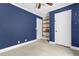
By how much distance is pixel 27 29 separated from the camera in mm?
3082

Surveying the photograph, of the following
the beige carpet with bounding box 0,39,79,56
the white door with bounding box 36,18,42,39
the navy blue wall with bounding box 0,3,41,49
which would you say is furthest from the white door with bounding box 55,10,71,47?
the navy blue wall with bounding box 0,3,41,49

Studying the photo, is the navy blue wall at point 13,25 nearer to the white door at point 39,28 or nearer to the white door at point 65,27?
the white door at point 39,28

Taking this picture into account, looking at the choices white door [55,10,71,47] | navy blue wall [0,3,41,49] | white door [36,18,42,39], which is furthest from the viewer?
white door [36,18,42,39]

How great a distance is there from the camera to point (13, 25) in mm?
2438

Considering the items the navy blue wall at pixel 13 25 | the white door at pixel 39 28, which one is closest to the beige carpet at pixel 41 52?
the navy blue wall at pixel 13 25

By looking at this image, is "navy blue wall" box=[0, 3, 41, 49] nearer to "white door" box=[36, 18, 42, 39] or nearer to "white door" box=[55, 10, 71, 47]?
"white door" box=[36, 18, 42, 39]

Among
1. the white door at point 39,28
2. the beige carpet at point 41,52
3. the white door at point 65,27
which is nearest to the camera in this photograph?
the beige carpet at point 41,52

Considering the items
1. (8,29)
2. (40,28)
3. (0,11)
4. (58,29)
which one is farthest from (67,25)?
(0,11)

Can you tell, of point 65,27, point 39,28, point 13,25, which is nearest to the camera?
point 13,25

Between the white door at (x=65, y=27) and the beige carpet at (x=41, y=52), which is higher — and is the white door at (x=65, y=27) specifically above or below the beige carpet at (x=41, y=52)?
above

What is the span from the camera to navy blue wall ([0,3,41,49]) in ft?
7.17

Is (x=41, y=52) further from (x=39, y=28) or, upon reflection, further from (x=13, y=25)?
(x=39, y=28)

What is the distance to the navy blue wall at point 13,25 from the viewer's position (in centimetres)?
219

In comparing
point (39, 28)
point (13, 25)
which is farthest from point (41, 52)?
point (39, 28)
